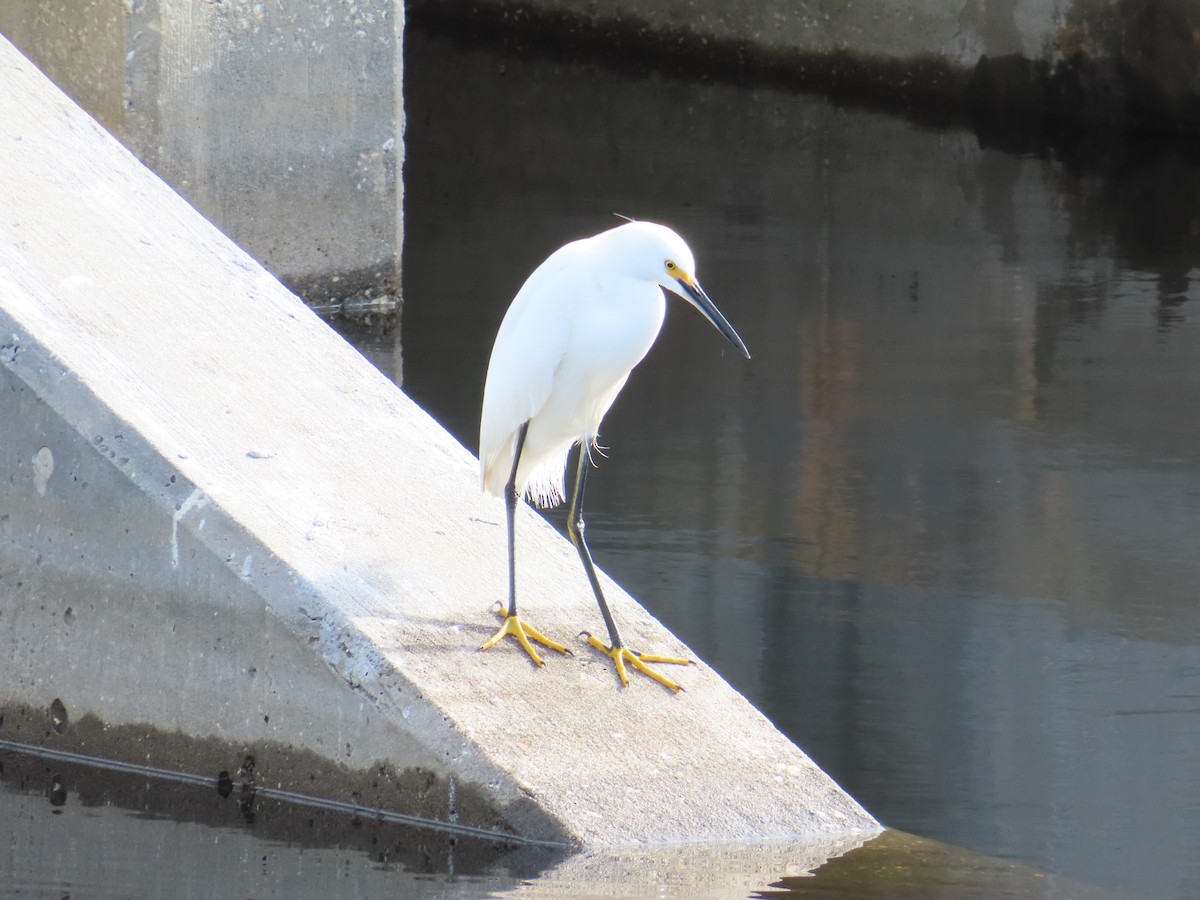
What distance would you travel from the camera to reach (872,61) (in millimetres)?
11281

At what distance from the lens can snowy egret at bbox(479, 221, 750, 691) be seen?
10.2 ft

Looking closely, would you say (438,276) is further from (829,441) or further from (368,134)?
(829,441)

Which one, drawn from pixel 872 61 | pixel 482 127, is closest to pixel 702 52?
pixel 872 61

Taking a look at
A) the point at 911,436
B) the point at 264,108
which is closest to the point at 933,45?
the point at 264,108

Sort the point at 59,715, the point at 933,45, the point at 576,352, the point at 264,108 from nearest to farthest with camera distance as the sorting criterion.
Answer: the point at 576,352
the point at 59,715
the point at 264,108
the point at 933,45

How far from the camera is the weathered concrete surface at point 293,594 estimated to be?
3.07 m

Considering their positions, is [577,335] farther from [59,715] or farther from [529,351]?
[59,715]

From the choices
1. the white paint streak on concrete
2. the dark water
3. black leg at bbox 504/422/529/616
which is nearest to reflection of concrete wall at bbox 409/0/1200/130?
the dark water

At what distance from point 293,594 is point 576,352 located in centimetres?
66

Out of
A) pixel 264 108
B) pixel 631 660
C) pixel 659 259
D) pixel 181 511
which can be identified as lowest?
pixel 631 660

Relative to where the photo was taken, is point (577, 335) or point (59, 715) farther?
point (59, 715)

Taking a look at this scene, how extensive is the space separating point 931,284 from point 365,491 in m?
4.20

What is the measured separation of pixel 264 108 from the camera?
6.30m

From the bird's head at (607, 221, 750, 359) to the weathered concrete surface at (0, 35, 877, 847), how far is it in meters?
0.72
